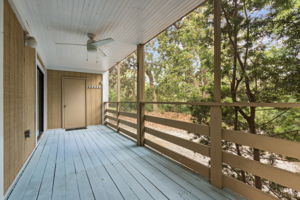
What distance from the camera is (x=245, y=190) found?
1570 millimetres

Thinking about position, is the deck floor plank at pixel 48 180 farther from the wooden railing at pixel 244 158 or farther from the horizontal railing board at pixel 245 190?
the horizontal railing board at pixel 245 190

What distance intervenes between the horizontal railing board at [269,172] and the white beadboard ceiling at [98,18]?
203 cm

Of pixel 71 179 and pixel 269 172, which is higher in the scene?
pixel 269 172

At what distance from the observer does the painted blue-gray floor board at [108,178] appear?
5.43ft

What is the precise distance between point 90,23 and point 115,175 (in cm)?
246

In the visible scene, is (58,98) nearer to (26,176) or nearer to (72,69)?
(72,69)

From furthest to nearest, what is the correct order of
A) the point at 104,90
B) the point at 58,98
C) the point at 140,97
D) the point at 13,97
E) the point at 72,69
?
the point at 104,90
the point at 72,69
the point at 58,98
the point at 140,97
the point at 13,97

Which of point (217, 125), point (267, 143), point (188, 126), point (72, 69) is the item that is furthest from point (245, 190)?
point (72, 69)

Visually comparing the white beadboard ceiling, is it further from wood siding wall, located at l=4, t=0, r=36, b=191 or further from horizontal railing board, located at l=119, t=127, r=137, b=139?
horizontal railing board, located at l=119, t=127, r=137, b=139

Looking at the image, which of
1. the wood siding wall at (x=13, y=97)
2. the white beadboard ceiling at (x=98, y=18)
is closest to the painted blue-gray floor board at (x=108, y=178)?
the wood siding wall at (x=13, y=97)

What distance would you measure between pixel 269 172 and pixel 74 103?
6083mm

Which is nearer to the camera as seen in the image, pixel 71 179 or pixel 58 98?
pixel 71 179

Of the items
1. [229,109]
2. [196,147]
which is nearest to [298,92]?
[229,109]

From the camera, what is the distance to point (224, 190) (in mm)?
1721
